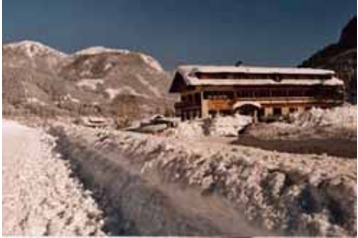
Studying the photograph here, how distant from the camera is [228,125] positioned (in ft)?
58.6

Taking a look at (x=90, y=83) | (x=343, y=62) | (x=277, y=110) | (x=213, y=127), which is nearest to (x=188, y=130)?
(x=213, y=127)

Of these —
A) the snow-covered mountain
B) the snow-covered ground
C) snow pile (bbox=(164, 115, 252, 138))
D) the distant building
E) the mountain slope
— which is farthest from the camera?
the snow-covered mountain

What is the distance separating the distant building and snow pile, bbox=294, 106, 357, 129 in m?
6.09

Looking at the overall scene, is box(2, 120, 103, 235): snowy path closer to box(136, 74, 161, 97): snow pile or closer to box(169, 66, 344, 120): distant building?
box(169, 66, 344, 120): distant building

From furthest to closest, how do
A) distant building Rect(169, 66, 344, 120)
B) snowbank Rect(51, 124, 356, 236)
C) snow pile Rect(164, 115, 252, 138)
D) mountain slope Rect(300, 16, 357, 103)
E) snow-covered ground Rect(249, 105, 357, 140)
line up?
mountain slope Rect(300, 16, 357, 103) → distant building Rect(169, 66, 344, 120) → snow pile Rect(164, 115, 252, 138) → snow-covered ground Rect(249, 105, 357, 140) → snowbank Rect(51, 124, 356, 236)

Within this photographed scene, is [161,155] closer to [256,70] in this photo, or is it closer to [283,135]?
[283,135]

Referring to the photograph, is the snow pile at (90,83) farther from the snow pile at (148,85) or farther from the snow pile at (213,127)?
the snow pile at (213,127)

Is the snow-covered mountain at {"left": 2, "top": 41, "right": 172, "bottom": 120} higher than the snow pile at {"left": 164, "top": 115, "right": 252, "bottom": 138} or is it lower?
higher

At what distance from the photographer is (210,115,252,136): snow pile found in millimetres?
17406

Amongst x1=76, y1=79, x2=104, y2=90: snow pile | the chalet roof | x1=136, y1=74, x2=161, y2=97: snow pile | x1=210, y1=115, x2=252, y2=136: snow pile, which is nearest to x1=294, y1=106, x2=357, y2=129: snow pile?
x1=210, y1=115, x2=252, y2=136: snow pile

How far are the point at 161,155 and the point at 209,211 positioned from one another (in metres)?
2.19

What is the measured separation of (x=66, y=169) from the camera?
943 cm

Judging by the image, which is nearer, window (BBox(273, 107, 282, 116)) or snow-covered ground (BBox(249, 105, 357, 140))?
snow-covered ground (BBox(249, 105, 357, 140))

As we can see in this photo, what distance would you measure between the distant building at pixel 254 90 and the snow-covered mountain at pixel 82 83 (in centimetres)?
1774
